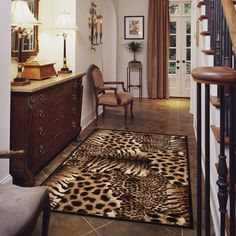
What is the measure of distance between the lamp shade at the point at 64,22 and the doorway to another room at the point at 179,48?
4889 mm

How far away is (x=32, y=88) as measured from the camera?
3.03m

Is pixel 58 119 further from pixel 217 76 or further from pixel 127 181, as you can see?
pixel 217 76

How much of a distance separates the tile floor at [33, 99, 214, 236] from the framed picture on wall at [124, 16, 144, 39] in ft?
6.15

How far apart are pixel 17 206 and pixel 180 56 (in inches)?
307

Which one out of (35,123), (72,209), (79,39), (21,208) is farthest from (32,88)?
(79,39)

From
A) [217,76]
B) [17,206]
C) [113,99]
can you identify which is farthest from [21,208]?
[113,99]

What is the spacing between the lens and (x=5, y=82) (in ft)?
8.90

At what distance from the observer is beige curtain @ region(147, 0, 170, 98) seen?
8.45m

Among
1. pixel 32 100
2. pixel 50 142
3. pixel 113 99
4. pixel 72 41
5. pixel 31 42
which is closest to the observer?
pixel 32 100

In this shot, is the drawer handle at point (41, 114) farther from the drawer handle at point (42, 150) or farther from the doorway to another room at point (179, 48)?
the doorway to another room at point (179, 48)

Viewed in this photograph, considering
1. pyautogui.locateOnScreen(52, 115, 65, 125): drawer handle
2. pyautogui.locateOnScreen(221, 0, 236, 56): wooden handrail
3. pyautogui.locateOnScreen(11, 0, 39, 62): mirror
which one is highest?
pyautogui.locateOnScreen(11, 0, 39, 62): mirror

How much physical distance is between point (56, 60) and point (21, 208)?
354cm

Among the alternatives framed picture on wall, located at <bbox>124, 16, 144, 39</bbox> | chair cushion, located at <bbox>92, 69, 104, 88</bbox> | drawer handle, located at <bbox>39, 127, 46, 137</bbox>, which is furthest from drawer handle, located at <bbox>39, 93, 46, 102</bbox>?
framed picture on wall, located at <bbox>124, 16, 144, 39</bbox>

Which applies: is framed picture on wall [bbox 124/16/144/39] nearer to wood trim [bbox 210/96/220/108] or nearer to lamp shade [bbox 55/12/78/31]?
lamp shade [bbox 55/12/78/31]
